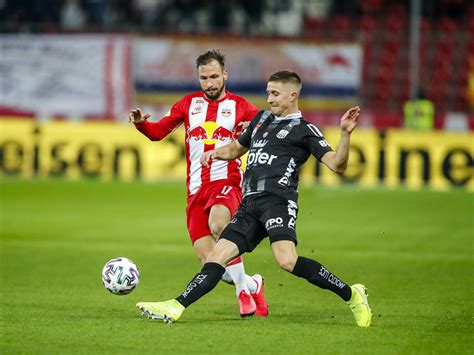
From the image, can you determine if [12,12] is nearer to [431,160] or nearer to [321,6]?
[321,6]

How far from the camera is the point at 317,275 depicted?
27.4 ft

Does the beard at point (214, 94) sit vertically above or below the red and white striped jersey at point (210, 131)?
above

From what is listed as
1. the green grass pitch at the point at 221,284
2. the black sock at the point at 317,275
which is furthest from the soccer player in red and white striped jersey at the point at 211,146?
the black sock at the point at 317,275

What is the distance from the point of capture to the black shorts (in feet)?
27.6

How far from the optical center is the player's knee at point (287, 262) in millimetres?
8289

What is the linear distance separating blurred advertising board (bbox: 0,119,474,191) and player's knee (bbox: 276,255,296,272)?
548 inches

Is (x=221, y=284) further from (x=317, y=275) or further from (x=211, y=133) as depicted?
(x=317, y=275)

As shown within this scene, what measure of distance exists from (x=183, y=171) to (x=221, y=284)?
11.1 metres

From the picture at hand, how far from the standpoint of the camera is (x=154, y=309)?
8312 millimetres

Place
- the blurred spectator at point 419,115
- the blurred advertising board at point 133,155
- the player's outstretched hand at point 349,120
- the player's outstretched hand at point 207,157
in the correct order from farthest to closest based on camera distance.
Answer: the blurred spectator at point 419,115, the blurred advertising board at point 133,155, the player's outstretched hand at point 207,157, the player's outstretched hand at point 349,120

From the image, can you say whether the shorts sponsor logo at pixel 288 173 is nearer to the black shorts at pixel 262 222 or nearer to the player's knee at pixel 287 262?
the black shorts at pixel 262 222

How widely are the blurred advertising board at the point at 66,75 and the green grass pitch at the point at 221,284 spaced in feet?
13.9

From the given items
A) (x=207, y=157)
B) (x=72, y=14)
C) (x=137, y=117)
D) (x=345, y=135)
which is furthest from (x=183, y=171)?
(x=345, y=135)

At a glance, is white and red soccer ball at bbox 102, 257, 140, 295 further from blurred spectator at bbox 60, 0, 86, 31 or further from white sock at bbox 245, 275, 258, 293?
blurred spectator at bbox 60, 0, 86, 31
